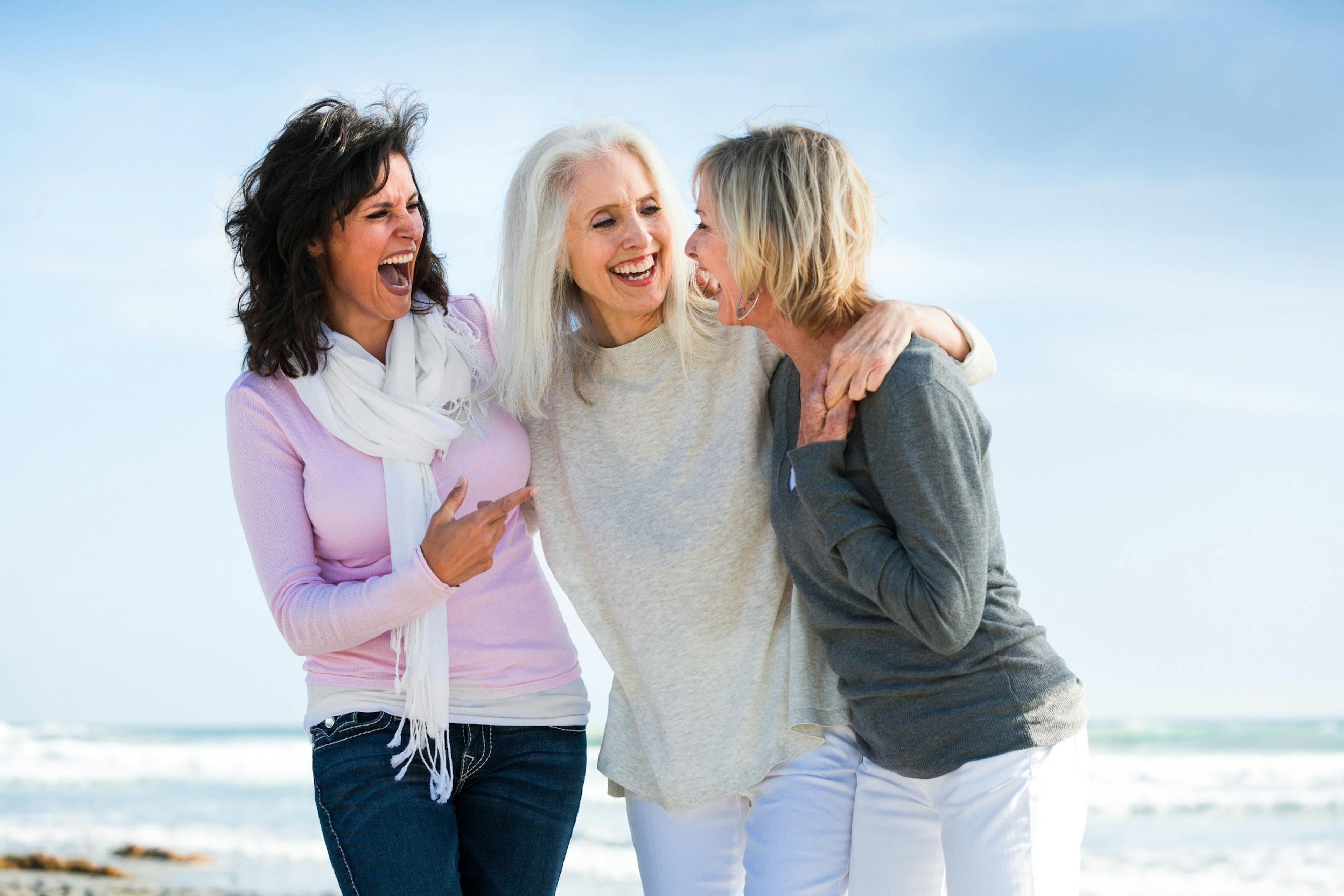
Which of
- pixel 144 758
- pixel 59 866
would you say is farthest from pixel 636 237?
pixel 144 758

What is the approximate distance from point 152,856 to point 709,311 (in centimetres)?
924

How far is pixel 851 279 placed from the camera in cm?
247

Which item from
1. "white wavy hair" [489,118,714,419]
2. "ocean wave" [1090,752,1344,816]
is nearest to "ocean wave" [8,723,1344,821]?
"ocean wave" [1090,752,1344,816]

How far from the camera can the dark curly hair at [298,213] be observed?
2721 mm

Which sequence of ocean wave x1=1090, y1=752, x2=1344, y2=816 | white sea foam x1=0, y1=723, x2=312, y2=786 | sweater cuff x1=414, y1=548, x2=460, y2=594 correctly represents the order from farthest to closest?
white sea foam x1=0, y1=723, x2=312, y2=786 < ocean wave x1=1090, y1=752, x2=1344, y2=816 < sweater cuff x1=414, y1=548, x2=460, y2=594

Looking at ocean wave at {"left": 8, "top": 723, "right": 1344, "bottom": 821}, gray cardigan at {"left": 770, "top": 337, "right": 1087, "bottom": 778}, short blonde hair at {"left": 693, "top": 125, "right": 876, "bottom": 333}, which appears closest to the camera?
gray cardigan at {"left": 770, "top": 337, "right": 1087, "bottom": 778}

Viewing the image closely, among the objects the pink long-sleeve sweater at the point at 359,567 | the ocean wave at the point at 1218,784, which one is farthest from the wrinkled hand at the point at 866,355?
the ocean wave at the point at 1218,784

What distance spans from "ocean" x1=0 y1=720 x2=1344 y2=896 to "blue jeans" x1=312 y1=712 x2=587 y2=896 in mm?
6075

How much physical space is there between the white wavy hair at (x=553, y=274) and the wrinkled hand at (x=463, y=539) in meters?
0.39

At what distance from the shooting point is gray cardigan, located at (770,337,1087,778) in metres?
2.10

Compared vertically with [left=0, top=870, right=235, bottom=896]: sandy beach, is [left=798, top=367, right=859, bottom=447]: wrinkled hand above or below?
above

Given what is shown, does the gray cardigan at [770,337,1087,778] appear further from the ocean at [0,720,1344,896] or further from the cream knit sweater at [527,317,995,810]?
the ocean at [0,720,1344,896]

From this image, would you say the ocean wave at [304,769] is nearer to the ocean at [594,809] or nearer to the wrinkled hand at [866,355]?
Answer: the ocean at [594,809]

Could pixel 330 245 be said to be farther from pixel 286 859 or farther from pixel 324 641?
pixel 286 859
